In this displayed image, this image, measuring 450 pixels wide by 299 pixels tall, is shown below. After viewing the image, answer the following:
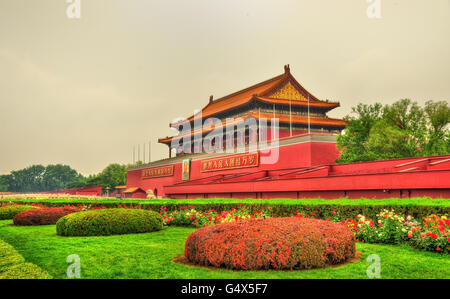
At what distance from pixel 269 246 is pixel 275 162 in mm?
18613

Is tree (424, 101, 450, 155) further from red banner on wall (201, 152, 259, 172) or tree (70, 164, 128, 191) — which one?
tree (70, 164, 128, 191)

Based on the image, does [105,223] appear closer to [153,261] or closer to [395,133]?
[153,261]

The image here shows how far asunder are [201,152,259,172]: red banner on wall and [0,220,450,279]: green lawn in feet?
57.1

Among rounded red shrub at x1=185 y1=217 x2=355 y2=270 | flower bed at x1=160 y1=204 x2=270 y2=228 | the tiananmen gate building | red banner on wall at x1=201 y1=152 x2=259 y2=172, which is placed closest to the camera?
rounded red shrub at x1=185 y1=217 x2=355 y2=270

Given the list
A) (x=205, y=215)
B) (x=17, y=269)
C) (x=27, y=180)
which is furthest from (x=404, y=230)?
(x=27, y=180)

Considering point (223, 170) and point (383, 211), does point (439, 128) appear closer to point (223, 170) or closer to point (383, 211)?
point (223, 170)

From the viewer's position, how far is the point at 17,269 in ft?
17.4

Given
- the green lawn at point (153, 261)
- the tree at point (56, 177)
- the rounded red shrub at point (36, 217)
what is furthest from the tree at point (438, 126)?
the tree at point (56, 177)

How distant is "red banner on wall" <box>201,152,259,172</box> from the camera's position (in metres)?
25.7

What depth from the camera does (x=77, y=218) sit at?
31.1 feet

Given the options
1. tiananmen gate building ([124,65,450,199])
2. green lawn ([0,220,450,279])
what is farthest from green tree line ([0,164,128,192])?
green lawn ([0,220,450,279])

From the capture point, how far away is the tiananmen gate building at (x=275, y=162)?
1392 centimetres

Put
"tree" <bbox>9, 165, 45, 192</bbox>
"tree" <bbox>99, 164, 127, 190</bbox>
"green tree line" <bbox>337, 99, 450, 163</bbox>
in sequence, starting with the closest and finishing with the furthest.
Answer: "green tree line" <bbox>337, 99, 450, 163</bbox> < "tree" <bbox>99, 164, 127, 190</bbox> < "tree" <bbox>9, 165, 45, 192</bbox>

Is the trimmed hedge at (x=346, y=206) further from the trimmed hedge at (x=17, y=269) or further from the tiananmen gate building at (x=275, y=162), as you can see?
the trimmed hedge at (x=17, y=269)
